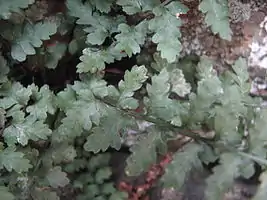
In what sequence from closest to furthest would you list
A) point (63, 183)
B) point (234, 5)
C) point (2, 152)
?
point (2, 152)
point (63, 183)
point (234, 5)

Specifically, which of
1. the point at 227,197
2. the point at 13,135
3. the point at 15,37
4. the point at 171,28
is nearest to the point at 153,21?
the point at 171,28

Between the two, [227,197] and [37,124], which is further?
[227,197]

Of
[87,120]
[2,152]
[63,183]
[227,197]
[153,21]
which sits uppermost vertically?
[153,21]

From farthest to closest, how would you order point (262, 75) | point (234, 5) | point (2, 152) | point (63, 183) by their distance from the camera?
1. point (262, 75)
2. point (234, 5)
3. point (63, 183)
4. point (2, 152)

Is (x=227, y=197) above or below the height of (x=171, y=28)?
below

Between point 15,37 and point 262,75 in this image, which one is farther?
point 262,75

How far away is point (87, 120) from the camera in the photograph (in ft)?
4.68

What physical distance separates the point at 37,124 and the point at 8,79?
0.77ft

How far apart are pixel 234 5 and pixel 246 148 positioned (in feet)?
1.62

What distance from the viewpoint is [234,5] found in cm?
165

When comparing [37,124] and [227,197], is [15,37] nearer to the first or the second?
[37,124]

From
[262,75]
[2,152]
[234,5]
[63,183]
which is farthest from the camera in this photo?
[262,75]

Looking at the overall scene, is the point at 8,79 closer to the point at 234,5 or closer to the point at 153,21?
the point at 153,21

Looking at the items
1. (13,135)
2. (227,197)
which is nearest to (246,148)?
(227,197)
